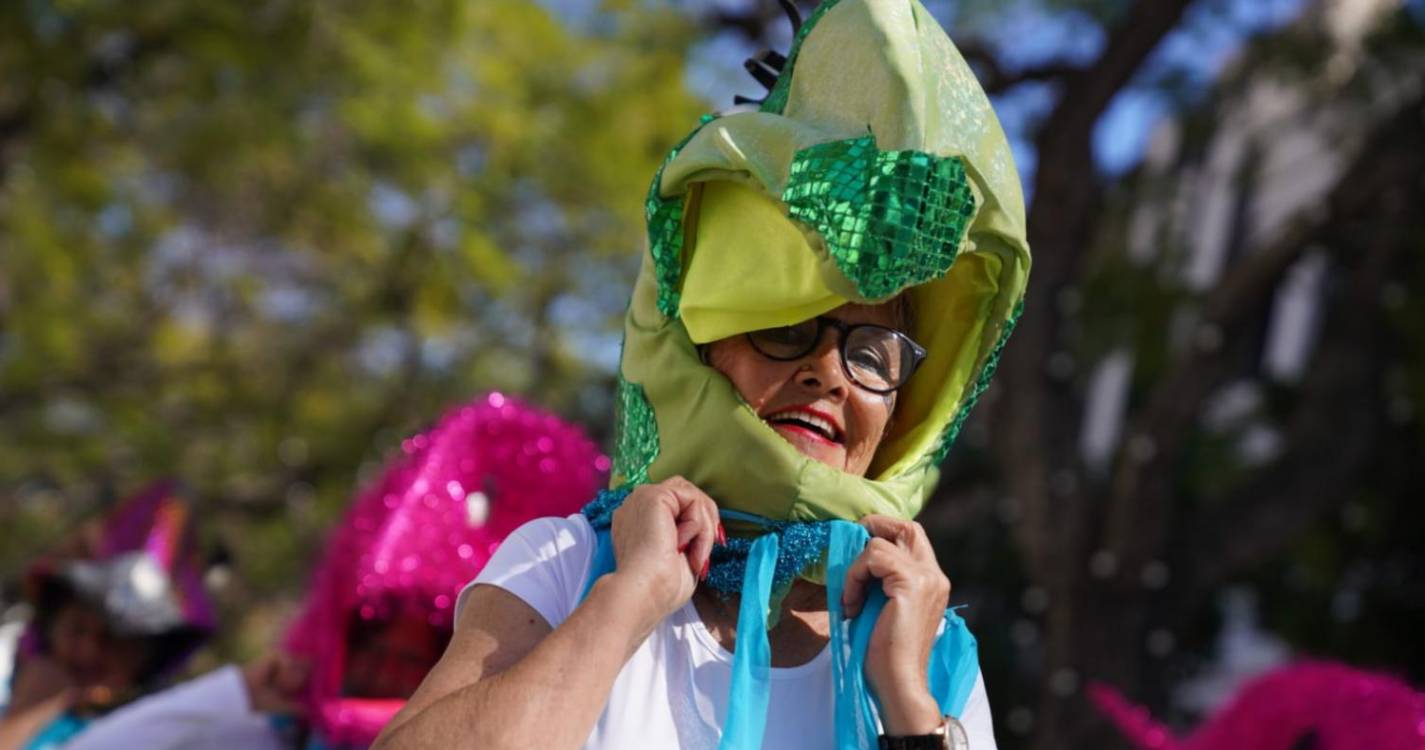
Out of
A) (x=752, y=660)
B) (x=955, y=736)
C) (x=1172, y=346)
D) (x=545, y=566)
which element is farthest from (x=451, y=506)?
(x=1172, y=346)

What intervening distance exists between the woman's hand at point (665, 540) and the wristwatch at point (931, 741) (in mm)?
248

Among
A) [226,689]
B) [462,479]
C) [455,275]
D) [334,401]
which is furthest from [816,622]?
[334,401]

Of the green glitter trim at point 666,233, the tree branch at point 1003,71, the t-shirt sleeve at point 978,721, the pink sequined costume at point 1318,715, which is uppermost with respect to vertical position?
the green glitter trim at point 666,233

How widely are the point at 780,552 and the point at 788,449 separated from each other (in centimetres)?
11

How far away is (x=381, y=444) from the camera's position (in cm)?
A: 1078

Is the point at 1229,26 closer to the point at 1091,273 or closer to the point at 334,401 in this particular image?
the point at 1091,273

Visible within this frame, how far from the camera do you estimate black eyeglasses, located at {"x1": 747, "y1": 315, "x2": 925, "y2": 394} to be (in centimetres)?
177

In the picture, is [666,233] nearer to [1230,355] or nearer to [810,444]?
[810,444]

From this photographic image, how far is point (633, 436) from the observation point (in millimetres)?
1825

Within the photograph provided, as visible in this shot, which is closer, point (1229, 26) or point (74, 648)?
point (74, 648)

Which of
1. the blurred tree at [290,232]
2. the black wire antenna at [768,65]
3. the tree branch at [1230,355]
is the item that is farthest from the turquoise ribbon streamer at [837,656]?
the blurred tree at [290,232]

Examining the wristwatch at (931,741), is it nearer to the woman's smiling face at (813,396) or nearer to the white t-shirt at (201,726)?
the woman's smiling face at (813,396)

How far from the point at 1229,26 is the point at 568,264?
4977mm

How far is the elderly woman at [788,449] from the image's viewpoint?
63.1 inches
